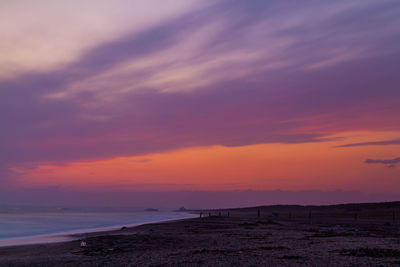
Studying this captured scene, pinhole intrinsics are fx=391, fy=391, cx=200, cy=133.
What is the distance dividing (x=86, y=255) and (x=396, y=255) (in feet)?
50.8

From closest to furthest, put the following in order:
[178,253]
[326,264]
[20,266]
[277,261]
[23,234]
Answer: [326,264], [277,261], [20,266], [178,253], [23,234]

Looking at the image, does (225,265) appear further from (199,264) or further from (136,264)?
(136,264)

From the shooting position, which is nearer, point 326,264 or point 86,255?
point 326,264

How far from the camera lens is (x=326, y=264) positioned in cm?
1540

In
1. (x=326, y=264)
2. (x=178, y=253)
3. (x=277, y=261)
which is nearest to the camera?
(x=326, y=264)

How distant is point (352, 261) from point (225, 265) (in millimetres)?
5184

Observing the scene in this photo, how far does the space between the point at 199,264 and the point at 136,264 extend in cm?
290

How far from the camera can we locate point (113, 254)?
21.2 m

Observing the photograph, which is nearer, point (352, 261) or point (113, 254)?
point (352, 261)

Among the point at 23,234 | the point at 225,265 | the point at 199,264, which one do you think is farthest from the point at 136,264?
the point at 23,234

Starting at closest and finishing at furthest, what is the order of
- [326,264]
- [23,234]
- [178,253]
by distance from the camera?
[326,264] → [178,253] → [23,234]

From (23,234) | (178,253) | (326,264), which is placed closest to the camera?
(326,264)

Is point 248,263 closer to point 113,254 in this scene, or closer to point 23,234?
point 113,254

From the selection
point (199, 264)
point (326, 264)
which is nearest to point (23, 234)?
point (199, 264)
